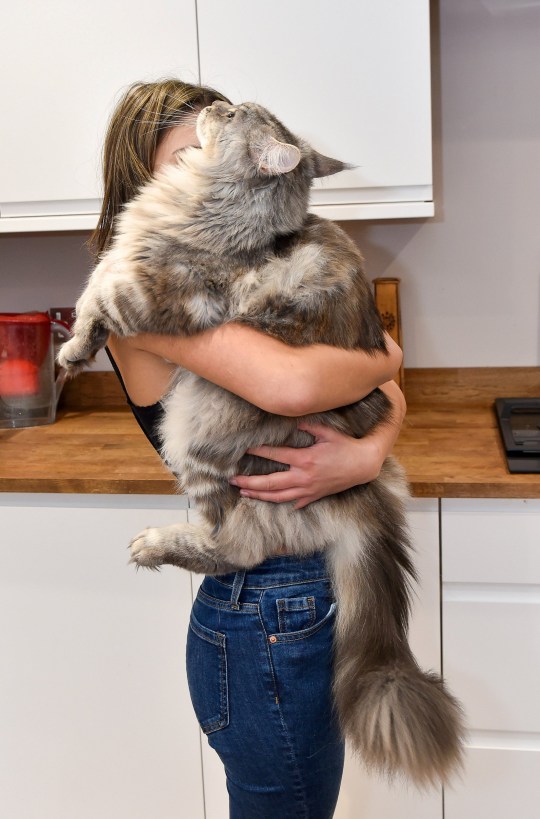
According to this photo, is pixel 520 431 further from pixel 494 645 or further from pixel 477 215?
pixel 477 215

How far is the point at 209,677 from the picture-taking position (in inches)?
51.4

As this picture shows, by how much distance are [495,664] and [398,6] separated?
4.72 feet

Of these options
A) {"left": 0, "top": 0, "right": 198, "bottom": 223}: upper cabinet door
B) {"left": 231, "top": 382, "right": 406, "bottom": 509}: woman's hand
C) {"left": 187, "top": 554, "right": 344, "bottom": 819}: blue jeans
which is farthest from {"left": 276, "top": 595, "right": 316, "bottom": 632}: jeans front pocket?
{"left": 0, "top": 0, "right": 198, "bottom": 223}: upper cabinet door

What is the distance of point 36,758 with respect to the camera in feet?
6.97

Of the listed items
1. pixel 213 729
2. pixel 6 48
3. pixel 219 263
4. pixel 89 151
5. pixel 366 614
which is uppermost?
pixel 6 48

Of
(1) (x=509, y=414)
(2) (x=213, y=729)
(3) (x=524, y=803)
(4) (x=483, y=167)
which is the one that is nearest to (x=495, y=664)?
(3) (x=524, y=803)

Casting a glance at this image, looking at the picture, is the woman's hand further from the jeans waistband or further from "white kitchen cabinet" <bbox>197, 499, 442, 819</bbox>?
"white kitchen cabinet" <bbox>197, 499, 442, 819</bbox>

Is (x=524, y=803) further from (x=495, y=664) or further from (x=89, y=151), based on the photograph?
(x=89, y=151)

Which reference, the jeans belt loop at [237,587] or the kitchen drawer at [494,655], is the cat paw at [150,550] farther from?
the kitchen drawer at [494,655]

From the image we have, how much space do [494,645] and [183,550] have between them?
849 mm

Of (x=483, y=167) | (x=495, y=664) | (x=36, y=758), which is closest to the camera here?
(x=495, y=664)


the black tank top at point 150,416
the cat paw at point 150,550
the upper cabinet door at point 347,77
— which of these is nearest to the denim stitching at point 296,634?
the cat paw at point 150,550

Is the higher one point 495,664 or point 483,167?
point 483,167

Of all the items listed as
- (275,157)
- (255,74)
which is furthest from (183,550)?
(255,74)
